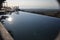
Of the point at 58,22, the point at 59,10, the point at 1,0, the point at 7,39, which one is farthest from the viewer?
the point at 1,0

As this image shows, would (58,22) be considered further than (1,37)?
Yes

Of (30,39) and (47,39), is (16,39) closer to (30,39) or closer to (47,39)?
(30,39)

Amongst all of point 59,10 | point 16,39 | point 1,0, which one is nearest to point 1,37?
point 16,39

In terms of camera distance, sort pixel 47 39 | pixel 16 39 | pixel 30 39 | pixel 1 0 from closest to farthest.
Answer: pixel 16 39
pixel 30 39
pixel 47 39
pixel 1 0

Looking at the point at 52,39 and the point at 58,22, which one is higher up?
the point at 52,39

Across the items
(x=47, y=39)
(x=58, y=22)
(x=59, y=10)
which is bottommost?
(x=58, y=22)

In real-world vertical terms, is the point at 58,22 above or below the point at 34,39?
below

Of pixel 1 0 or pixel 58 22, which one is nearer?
pixel 58 22

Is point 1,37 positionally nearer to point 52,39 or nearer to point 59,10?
point 52,39

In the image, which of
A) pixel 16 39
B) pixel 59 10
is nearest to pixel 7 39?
pixel 16 39
